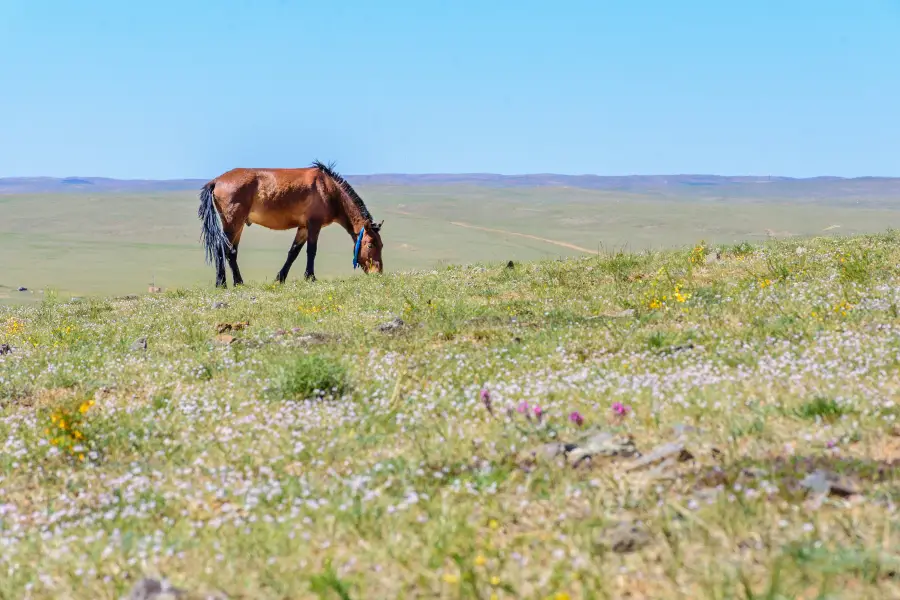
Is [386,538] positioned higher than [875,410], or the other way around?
[875,410]

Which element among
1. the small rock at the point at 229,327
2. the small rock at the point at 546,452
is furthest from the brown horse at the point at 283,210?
the small rock at the point at 546,452

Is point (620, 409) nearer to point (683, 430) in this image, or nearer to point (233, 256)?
point (683, 430)

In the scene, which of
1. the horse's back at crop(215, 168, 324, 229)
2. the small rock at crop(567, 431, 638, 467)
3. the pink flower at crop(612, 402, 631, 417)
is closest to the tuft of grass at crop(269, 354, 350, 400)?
the pink flower at crop(612, 402, 631, 417)

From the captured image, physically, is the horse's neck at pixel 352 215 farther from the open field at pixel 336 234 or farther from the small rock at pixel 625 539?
the open field at pixel 336 234

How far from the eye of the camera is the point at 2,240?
9625cm

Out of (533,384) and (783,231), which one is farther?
(783,231)

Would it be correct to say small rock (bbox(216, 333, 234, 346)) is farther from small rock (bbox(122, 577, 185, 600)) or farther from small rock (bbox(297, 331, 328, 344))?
small rock (bbox(122, 577, 185, 600))

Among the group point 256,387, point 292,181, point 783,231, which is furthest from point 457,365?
point 783,231

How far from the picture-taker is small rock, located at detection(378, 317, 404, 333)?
38.3ft

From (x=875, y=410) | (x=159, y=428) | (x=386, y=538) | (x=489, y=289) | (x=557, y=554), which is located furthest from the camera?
→ (x=489, y=289)

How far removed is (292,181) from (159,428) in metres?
19.4

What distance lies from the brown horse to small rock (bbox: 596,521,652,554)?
68.4 ft

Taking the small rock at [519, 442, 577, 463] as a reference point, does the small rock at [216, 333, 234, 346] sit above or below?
below

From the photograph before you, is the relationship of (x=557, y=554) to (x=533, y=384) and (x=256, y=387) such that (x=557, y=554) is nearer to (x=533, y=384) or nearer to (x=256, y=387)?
(x=533, y=384)
